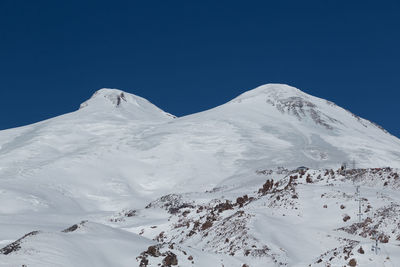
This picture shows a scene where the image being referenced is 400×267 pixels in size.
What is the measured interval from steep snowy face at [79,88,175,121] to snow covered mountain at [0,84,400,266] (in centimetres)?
85

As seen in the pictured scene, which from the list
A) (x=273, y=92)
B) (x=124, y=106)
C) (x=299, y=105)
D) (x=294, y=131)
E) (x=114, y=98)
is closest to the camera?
(x=294, y=131)

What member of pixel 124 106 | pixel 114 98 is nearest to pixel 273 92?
pixel 124 106

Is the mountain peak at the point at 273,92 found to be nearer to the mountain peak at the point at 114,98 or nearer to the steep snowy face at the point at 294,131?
the steep snowy face at the point at 294,131

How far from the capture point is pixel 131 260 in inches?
641

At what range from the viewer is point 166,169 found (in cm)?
6669

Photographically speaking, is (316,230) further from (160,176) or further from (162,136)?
(162,136)

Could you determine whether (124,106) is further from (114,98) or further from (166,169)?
(166,169)

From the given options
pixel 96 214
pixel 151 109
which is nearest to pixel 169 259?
pixel 96 214

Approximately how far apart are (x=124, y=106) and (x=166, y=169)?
54757 mm

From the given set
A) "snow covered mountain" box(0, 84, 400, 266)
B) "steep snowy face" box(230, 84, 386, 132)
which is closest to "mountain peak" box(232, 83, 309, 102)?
"steep snowy face" box(230, 84, 386, 132)

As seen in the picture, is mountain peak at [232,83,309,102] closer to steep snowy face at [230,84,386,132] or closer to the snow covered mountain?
steep snowy face at [230,84,386,132]

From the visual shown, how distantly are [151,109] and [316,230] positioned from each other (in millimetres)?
106848

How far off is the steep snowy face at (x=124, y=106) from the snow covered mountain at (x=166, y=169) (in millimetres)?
851

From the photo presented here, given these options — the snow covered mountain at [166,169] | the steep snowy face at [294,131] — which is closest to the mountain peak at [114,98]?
the snow covered mountain at [166,169]
